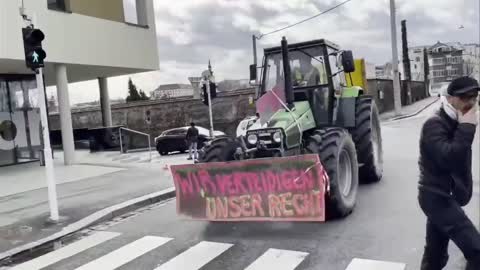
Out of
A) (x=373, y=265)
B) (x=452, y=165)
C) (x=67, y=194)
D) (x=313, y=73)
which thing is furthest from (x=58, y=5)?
(x=452, y=165)

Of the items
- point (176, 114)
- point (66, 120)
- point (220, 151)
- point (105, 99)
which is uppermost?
point (105, 99)

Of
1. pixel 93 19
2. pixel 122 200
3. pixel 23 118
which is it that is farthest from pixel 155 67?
pixel 122 200

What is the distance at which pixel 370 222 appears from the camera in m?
7.00

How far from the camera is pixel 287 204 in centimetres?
663

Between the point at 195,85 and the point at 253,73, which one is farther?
the point at 195,85

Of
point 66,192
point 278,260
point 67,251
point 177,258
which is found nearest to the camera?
point 278,260

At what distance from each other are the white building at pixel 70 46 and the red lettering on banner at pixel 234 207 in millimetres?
10904

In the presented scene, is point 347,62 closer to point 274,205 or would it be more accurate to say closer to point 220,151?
point 220,151

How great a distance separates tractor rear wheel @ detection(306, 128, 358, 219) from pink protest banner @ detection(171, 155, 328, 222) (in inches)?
17.4

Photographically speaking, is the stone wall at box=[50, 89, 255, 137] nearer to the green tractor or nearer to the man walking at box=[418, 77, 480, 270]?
the green tractor

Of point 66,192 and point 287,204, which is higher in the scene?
point 287,204

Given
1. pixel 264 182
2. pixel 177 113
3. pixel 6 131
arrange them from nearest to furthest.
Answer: pixel 264 182
pixel 6 131
pixel 177 113

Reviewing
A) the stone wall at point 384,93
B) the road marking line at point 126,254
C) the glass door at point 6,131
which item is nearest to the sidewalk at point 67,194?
the glass door at point 6,131

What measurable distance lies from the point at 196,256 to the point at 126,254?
3.34 feet
